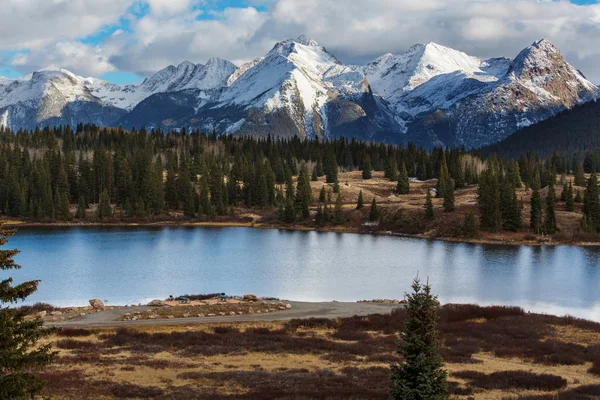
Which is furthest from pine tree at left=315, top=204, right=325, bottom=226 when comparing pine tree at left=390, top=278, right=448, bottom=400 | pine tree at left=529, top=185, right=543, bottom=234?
pine tree at left=390, top=278, right=448, bottom=400

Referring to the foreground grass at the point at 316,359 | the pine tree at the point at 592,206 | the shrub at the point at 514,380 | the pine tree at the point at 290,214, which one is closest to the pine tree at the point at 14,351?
the foreground grass at the point at 316,359

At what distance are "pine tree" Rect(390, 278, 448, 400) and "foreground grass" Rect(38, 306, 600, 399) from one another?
6.83 metres

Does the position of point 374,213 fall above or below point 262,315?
above

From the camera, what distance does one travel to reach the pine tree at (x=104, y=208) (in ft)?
528

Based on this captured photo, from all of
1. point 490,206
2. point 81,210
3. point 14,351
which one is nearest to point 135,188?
point 81,210

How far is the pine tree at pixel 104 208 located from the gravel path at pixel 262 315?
107360 millimetres

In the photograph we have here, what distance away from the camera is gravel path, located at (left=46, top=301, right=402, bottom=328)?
5234 centimetres

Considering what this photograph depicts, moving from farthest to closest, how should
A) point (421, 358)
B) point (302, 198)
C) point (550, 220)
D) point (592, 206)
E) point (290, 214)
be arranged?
1. point (302, 198)
2. point (290, 214)
3. point (592, 206)
4. point (550, 220)
5. point (421, 358)

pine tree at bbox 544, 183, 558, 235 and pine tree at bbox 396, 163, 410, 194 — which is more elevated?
pine tree at bbox 396, 163, 410, 194

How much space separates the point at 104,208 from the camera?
530 ft

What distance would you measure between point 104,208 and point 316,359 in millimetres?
130081

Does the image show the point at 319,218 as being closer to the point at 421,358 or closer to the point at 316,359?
the point at 316,359

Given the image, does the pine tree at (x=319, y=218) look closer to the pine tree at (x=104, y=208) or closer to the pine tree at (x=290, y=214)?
the pine tree at (x=290, y=214)

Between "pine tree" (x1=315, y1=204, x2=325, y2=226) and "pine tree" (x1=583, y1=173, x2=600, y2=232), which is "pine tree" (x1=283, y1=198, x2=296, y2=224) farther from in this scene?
"pine tree" (x1=583, y1=173, x2=600, y2=232)
